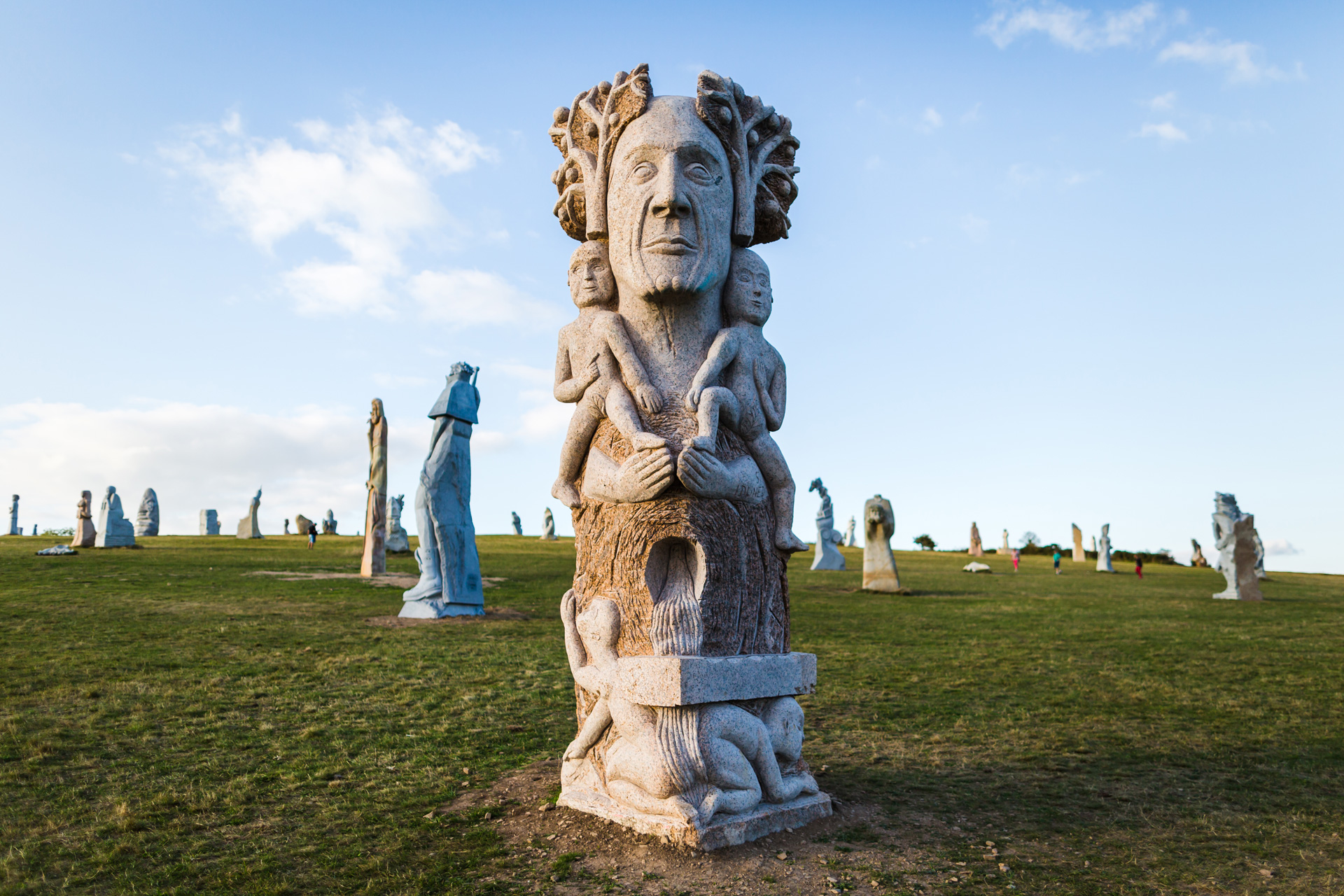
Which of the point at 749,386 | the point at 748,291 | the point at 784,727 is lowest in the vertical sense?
the point at 784,727

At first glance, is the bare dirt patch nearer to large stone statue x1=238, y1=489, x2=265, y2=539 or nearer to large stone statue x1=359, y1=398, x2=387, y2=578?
large stone statue x1=359, y1=398, x2=387, y2=578

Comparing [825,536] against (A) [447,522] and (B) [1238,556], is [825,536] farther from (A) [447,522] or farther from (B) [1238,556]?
(A) [447,522]

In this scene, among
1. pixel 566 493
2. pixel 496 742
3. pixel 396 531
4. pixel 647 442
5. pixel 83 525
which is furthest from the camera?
pixel 396 531

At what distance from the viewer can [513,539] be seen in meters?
38.2

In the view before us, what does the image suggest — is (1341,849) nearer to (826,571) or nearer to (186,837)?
(186,837)

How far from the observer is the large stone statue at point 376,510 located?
60.2 ft

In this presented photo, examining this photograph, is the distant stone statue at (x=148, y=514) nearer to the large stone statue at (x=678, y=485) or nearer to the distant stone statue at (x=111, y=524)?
the distant stone statue at (x=111, y=524)

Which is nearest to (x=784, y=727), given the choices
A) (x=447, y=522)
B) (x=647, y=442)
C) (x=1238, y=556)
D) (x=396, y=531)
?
(x=647, y=442)

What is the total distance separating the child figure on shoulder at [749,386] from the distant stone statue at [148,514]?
35706 millimetres

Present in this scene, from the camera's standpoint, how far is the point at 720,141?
16.2ft

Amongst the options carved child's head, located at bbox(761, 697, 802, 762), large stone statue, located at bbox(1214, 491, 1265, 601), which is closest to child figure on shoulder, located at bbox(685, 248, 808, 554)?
carved child's head, located at bbox(761, 697, 802, 762)

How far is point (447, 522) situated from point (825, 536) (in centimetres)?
1571

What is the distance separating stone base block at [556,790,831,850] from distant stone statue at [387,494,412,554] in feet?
71.9

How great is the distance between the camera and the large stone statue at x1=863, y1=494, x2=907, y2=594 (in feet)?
59.5
